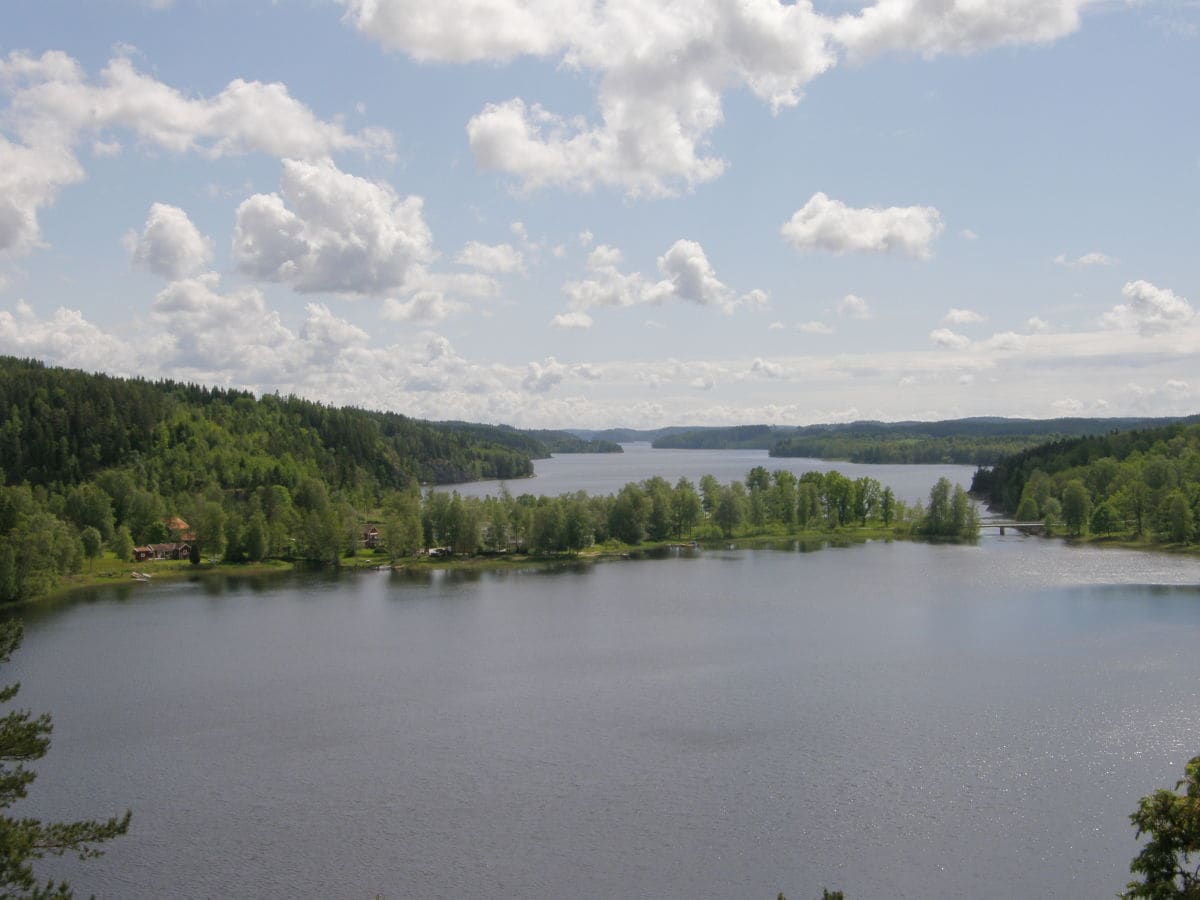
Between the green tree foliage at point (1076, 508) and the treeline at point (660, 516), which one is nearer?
the treeline at point (660, 516)

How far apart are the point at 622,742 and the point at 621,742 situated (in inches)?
1.2

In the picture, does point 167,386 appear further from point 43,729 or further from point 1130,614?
point 43,729

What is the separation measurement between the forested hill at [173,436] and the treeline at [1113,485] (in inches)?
2835

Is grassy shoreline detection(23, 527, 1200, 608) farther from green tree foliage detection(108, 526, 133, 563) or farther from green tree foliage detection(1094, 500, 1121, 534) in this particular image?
green tree foliage detection(1094, 500, 1121, 534)

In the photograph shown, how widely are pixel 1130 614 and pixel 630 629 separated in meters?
25.5

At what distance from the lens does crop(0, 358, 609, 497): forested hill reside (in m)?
93.3

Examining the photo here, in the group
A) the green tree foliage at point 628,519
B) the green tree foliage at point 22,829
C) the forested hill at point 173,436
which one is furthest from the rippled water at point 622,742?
the forested hill at point 173,436

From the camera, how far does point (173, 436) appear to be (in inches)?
4070

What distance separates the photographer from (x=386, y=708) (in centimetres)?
3628

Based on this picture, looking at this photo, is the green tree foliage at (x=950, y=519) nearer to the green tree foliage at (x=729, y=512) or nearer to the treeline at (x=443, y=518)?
the treeline at (x=443, y=518)

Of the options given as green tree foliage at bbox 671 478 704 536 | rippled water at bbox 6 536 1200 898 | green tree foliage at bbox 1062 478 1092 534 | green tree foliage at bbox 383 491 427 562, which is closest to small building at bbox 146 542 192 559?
green tree foliage at bbox 383 491 427 562

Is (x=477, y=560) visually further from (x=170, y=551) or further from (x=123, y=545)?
(x=123, y=545)

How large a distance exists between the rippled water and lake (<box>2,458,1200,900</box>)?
0.37 feet

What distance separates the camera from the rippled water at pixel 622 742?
23.7 metres
